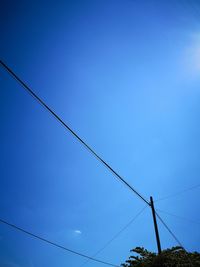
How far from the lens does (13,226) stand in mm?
12375

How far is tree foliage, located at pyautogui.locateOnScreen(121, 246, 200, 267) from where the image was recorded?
11.7 meters

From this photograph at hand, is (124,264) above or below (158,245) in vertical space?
below

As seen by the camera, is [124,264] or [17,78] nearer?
[17,78]

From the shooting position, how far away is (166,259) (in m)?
12.2

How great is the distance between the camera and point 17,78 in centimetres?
588

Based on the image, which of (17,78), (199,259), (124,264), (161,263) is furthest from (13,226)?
(199,259)

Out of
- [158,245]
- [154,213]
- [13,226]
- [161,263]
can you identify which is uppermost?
[154,213]

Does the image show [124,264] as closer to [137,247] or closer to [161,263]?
[137,247]

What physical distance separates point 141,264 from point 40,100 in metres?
12.6

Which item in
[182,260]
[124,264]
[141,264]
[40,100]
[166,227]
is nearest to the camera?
[40,100]

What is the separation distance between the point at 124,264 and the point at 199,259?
506 centimetres

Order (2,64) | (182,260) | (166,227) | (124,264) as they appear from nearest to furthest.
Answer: (2,64) → (182,260) → (124,264) → (166,227)

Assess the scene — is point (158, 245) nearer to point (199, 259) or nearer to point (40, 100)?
point (199, 259)

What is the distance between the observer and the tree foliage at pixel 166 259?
11.7 m
